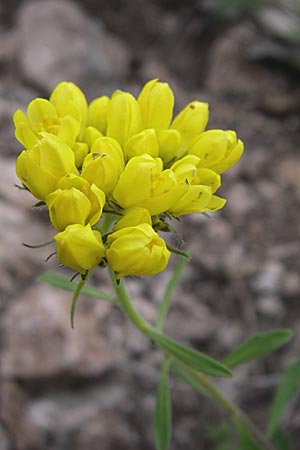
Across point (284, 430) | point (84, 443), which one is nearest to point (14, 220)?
point (84, 443)

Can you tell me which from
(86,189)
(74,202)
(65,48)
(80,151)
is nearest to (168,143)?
(80,151)

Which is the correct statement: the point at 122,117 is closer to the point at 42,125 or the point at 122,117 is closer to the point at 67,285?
Answer: the point at 42,125

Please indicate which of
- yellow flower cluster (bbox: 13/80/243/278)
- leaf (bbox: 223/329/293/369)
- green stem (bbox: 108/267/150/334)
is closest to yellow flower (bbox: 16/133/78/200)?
yellow flower cluster (bbox: 13/80/243/278)

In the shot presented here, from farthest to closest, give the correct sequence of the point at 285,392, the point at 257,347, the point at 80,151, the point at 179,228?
the point at 179,228, the point at 285,392, the point at 257,347, the point at 80,151

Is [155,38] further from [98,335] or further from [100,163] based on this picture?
[100,163]

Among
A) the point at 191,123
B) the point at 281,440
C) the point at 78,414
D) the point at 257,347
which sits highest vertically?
the point at 191,123

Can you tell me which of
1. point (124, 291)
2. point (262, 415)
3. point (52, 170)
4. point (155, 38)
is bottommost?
point (262, 415)

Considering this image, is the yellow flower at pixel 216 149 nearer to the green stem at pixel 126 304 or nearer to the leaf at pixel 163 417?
the green stem at pixel 126 304
